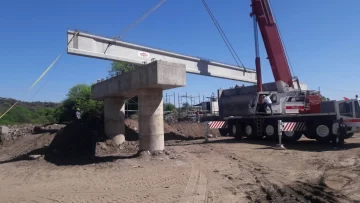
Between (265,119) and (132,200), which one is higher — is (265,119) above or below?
above

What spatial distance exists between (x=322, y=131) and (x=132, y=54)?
11.8 m

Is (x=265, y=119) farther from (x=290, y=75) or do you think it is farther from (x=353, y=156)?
(x=353, y=156)

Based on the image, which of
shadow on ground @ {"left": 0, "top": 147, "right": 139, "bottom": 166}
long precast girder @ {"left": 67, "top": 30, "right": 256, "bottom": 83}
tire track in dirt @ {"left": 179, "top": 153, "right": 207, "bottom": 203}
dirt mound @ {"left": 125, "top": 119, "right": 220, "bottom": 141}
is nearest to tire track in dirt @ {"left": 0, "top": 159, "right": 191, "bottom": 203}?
tire track in dirt @ {"left": 179, "top": 153, "right": 207, "bottom": 203}

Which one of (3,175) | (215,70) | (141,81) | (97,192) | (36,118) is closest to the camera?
(97,192)

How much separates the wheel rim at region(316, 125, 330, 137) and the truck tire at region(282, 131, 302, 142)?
1.02 meters

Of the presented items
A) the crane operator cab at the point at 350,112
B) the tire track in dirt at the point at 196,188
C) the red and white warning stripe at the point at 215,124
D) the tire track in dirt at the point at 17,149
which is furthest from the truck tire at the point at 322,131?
the tire track in dirt at the point at 17,149

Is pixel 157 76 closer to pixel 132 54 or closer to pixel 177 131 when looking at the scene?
pixel 132 54

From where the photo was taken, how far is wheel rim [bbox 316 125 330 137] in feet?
56.2

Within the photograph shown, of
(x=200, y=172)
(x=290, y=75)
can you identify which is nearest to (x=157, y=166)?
(x=200, y=172)

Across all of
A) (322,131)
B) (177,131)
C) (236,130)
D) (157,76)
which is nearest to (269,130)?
(236,130)

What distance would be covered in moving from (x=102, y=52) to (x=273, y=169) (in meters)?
11.6

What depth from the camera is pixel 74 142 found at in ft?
60.8

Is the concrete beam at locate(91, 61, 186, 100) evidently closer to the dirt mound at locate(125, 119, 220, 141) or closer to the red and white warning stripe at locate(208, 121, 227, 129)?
the dirt mound at locate(125, 119, 220, 141)

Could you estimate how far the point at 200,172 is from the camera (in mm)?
10398
